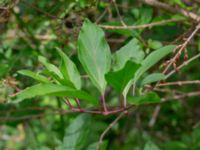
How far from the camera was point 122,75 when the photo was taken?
1219 mm

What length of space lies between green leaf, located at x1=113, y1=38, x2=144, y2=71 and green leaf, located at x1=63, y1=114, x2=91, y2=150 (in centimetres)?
38

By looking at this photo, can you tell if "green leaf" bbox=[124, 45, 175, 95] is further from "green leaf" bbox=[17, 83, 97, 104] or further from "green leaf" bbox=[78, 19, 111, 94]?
"green leaf" bbox=[17, 83, 97, 104]

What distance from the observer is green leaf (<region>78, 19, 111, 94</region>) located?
1.33 m

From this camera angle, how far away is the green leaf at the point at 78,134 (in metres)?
1.65

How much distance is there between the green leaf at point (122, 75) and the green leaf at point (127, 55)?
0.46ft

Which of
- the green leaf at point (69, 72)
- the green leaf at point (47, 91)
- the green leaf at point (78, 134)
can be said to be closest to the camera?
the green leaf at point (47, 91)

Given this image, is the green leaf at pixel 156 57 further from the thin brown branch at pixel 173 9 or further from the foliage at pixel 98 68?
the thin brown branch at pixel 173 9

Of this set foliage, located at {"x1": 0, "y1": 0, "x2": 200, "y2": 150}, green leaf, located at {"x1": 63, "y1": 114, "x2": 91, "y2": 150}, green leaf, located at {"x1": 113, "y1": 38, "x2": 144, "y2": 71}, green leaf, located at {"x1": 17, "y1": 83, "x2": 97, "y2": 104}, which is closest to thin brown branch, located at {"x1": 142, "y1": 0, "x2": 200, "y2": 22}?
foliage, located at {"x1": 0, "y1": 0, "x2": 200, "y2": 150}

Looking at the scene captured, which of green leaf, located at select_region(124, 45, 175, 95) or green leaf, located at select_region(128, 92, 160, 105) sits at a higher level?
green leaf, located at select_region(124, 45, 175, 95)

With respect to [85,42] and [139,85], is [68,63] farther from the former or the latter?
[139,85]

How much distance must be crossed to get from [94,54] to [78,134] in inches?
17.6

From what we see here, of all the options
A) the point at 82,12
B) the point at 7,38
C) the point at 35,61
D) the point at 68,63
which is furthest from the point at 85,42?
the point at 7,38

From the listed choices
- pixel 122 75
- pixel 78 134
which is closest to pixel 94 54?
pixel 122 75

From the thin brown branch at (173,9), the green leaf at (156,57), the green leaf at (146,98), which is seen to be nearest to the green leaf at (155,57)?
the green leaf at (156,57)
